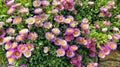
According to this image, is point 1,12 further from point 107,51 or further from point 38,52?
point 107,51

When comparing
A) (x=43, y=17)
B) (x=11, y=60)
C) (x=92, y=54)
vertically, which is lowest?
(x=92, y=54)

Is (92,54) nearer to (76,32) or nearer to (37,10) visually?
(76,32)

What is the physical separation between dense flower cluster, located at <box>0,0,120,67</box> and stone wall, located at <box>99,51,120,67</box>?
10 centimetres

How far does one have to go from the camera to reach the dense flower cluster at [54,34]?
8.89ft

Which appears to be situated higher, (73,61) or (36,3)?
(36,3)

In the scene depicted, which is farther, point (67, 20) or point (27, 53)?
point (67, 20)

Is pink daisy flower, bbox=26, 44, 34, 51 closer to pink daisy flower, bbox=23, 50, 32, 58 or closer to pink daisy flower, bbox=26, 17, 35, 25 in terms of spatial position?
pink daisy flower, bbox=23, 50, 32, 58

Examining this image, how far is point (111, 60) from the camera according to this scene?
3.04 metres

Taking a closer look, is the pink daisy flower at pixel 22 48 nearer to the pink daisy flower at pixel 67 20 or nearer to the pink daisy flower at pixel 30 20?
the pink daisy flower at pixel 30 20

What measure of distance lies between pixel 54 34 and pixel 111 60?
2.03 feet

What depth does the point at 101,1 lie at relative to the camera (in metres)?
3.29

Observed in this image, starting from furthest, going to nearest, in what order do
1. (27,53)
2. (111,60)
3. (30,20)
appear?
(111,60), (30,20), (27,53)

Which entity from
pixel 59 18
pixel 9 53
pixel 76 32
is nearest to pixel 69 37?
pixel 76 32

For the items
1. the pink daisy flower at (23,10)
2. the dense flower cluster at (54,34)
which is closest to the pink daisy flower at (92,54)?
the dense flower cluster at (54,34)
